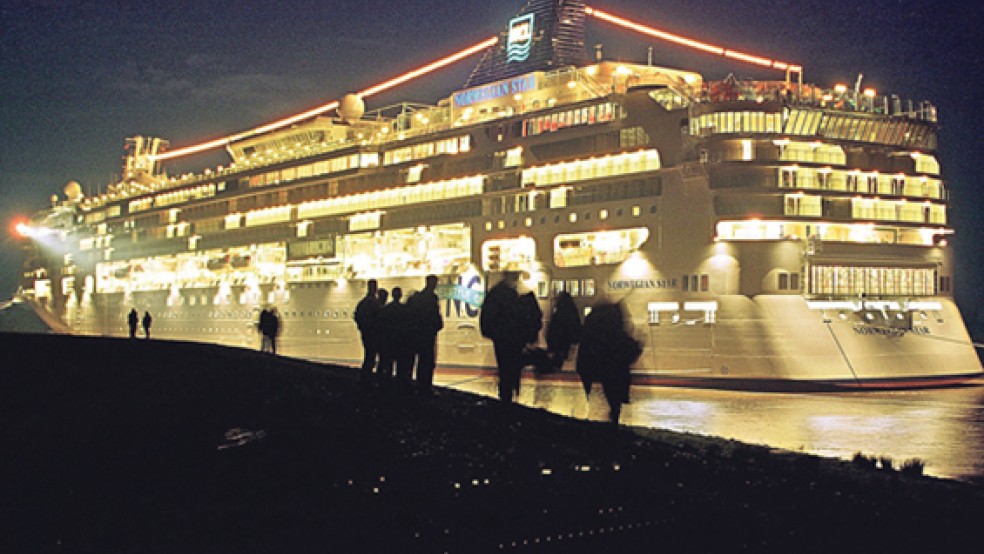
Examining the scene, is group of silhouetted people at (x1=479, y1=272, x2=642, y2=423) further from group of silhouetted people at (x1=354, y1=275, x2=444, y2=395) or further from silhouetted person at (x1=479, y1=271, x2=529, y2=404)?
group of silhouetted people at (x1=354, y1=275, x2=444, y2=395)

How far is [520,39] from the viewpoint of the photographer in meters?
47.2

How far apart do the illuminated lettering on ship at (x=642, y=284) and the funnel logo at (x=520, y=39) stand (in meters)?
14.4

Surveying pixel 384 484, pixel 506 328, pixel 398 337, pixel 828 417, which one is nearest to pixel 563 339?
pixel 506 328

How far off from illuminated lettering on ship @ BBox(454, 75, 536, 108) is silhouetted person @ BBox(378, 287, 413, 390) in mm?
30804

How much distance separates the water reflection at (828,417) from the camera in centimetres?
1719

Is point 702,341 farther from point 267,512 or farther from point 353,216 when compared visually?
point 267,512

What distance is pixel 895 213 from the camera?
3644 cm

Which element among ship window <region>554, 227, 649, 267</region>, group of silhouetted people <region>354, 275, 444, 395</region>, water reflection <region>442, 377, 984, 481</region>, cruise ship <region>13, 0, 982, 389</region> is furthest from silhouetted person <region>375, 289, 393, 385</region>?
ship window <region>554, 227, 649, 267</region>

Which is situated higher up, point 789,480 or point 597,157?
point 597,157

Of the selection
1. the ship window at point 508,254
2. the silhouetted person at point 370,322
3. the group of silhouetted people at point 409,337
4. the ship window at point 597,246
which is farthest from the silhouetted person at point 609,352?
the ship window at point 508,254

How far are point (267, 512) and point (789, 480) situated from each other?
5.61 m

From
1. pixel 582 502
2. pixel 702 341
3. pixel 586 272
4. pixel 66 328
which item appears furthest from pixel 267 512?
pixel 66 328

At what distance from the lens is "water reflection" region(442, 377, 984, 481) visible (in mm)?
17188

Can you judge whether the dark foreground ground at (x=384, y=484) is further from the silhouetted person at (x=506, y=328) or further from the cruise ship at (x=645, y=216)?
the cruise ship at (x=645, y=216)
